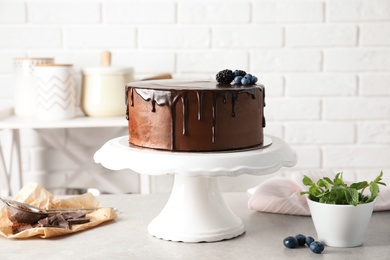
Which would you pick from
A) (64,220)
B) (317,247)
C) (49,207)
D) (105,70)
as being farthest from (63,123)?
(317,247)

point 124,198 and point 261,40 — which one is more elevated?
point 261,40

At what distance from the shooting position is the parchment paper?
1.31m

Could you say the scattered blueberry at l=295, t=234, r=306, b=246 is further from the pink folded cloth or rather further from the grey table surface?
the pink folded cloth

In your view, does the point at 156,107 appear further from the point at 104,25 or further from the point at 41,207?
the point at 104,25

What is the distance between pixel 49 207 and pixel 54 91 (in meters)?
0.72

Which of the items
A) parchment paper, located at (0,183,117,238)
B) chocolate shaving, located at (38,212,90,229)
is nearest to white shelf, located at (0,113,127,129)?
parchment paper, located at (0,183,117,238)

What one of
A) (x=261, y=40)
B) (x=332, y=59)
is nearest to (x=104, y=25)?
(x=261, y=40)

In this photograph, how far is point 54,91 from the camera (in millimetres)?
2111

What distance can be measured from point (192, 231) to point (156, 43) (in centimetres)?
120

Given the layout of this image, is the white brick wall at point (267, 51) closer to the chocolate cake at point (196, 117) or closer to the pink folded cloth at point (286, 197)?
the pink folded cloth at point (286, 197)

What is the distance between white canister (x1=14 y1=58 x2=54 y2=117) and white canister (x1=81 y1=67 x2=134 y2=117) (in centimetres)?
17

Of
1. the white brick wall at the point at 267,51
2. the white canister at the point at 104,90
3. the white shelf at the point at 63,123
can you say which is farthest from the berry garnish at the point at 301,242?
the white brick wall at the point at 267,51

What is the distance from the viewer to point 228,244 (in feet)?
4.21

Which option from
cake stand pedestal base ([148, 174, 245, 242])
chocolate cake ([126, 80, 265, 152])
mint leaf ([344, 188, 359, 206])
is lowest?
cake stand pedestal base ([148, 174, 245, 242])
